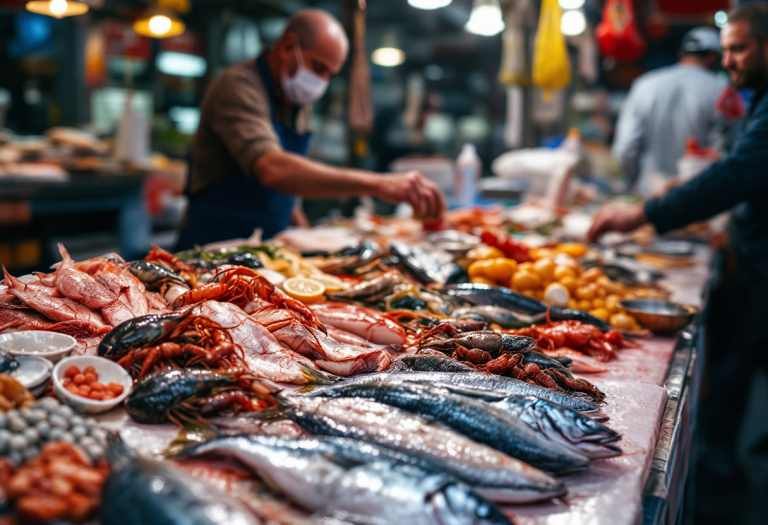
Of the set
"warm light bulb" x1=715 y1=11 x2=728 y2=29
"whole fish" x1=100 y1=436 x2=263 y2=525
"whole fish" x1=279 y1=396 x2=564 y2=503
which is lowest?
"whole fish" x1=279 y1=396 x2=564 y2=503

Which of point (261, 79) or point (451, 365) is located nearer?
point (451, 365)

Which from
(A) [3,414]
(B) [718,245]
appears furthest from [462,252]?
(B) [718,245]

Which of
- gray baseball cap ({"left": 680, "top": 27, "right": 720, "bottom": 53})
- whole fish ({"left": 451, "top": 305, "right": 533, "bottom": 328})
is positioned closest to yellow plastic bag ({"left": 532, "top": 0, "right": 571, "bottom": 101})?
gray baseball cap ({"left": 680, "top": 27, "right": 720, "bottom": 53})

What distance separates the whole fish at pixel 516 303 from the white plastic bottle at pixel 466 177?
135 inches

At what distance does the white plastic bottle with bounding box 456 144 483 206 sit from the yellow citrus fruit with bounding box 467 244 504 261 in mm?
2632

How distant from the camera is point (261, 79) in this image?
3908 mm

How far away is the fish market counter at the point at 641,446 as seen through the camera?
1216mm

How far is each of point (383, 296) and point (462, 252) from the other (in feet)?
3.58

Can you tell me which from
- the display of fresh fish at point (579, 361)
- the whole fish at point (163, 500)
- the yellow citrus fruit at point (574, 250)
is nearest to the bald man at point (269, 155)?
the yellow citrus fruit at point (574, 250)

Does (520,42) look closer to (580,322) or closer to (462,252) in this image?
(462,252)

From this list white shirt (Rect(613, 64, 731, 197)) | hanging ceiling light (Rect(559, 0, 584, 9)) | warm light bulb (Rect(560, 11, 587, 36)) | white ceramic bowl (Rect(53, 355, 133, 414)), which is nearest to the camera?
white ceramic bowl (Rect(53, 355, 133, 414))

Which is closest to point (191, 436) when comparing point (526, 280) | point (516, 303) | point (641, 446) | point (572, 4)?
point (641, 446)

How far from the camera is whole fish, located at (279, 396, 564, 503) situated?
1.20m

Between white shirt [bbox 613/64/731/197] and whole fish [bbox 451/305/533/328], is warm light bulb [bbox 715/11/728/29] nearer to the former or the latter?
white shirt [bbox 613/64/731/197]
